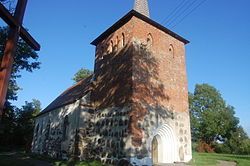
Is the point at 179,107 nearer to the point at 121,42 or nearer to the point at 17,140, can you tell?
the point at 121,42

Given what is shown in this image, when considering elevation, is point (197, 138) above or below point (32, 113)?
below

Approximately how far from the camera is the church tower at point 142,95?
13.0 meters

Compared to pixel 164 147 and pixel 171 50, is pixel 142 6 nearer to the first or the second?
pixel 171 50

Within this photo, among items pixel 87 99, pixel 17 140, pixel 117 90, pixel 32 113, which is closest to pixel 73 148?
pixel 87 99

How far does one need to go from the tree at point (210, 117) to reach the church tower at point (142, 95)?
2757 cm

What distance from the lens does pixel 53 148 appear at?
18656mm

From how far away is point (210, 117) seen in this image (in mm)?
42219

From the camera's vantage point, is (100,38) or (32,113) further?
(32,113)

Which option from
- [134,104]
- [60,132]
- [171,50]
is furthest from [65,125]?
[171,50]

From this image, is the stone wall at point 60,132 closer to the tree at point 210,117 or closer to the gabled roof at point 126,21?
the gabled roof at point 126,21

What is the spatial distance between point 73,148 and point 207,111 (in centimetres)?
3402

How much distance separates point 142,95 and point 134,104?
88 centimetres

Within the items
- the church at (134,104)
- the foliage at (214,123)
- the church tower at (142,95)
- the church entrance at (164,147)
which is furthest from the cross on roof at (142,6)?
the foliage at (214,123)

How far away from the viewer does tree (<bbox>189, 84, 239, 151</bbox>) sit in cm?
4141
